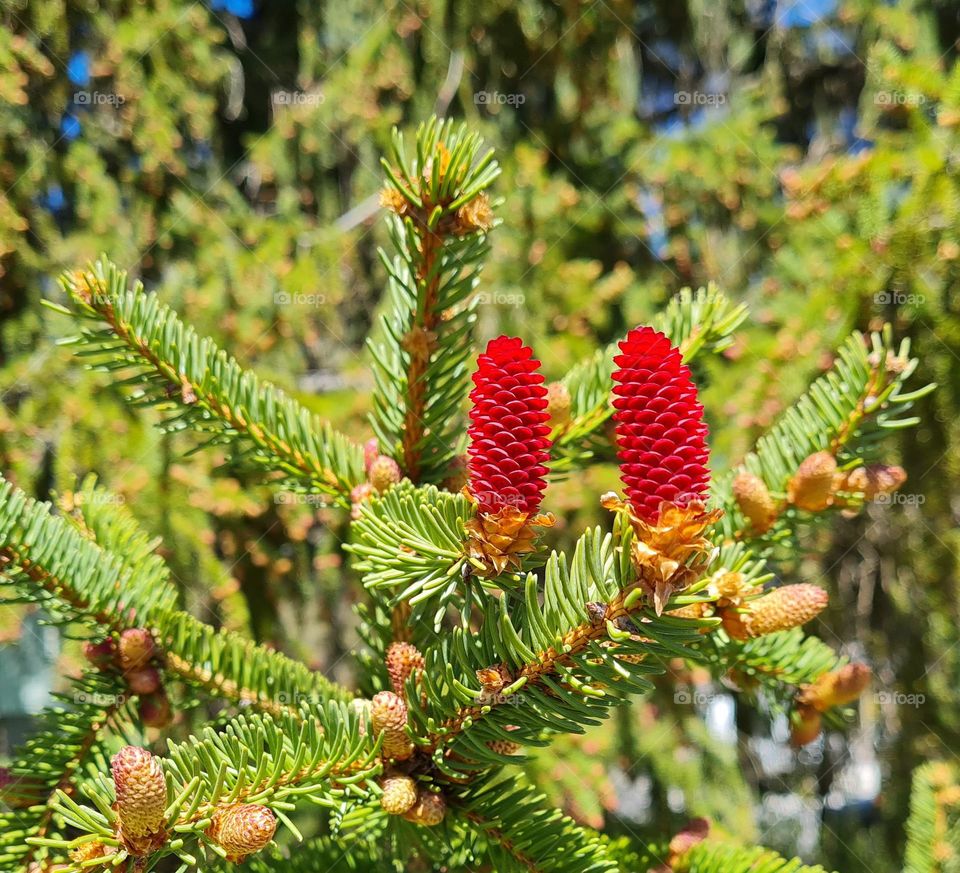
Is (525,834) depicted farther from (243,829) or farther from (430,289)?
(430,289)

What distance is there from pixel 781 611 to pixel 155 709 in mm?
425

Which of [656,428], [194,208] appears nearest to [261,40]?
[194,208]

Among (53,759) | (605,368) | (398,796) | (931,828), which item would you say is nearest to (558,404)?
(605,368)

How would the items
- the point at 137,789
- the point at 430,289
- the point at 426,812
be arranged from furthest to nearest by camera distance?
the point at 430,289 < the point at 426,812 < the point at 137,789

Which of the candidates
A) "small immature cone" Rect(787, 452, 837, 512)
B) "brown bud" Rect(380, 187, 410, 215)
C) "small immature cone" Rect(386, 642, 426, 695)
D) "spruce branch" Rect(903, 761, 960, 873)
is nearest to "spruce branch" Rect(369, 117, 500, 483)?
"brown bud" Rect(380, 187, 410, 215)

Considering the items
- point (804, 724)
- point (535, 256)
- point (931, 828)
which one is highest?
point (535, 256)

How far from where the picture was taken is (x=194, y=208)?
6.05 feet

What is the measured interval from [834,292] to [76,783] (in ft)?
4.28

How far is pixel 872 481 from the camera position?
1.73ft

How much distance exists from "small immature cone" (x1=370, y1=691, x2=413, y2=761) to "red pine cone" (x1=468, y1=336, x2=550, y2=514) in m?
0.14

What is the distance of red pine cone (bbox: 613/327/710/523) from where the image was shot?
0.33 metres

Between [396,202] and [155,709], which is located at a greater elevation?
[396,202]

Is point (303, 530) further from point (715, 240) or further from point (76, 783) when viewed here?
point (715, 240)

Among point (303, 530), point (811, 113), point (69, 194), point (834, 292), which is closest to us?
point (834, 292)
